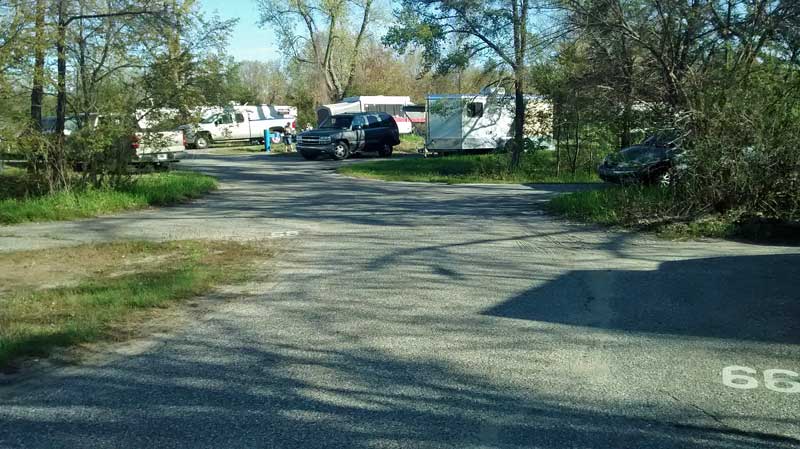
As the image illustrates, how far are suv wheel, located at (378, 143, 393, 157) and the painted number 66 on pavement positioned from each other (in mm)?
29670

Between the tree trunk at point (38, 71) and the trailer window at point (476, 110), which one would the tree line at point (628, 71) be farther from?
the trailer window at point (476, 110)

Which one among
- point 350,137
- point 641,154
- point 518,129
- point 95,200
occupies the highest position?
point 518,129

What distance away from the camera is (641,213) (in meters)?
13.1

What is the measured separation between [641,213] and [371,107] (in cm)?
3194

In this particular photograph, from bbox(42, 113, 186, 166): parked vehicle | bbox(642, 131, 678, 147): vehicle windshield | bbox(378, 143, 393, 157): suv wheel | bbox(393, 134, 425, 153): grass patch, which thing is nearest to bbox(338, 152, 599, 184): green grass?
bbox(378, 143, 393, 157): suv wheel

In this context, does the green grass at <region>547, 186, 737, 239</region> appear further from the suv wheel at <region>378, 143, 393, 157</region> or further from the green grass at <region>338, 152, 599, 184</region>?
the suv wheel at <region>378, 143, 393, 157</region>

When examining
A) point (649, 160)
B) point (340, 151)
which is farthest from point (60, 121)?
point (340, 151)

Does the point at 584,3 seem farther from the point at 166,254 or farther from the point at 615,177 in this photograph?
the point at 166,254

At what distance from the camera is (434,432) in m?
4.50

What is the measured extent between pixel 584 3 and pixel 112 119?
952 centimetres

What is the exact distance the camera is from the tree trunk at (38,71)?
12758mm

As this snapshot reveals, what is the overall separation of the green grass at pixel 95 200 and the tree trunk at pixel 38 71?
1.48m

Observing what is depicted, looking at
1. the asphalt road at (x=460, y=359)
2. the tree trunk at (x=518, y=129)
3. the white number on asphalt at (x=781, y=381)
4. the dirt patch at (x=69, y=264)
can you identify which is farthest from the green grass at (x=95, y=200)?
the white number on asphalt at (x=781, y=381)

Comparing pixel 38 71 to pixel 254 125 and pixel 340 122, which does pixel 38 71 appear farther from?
pixel 254 125
